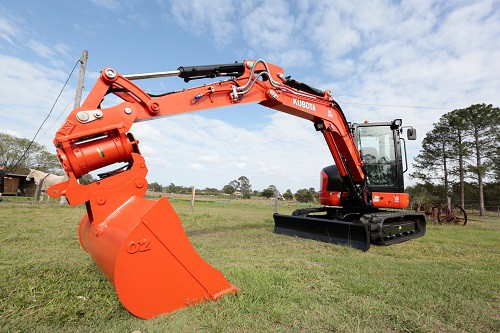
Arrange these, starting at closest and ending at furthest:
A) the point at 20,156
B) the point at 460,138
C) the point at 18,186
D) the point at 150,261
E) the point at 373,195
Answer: the point at 150,261, the point at 373,195, the point at 18,186, the point at 460,138, the point at 20,156

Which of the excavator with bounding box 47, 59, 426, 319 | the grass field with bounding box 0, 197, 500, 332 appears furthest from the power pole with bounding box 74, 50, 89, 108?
the excavator with bounding box 47, 59, 426, 319

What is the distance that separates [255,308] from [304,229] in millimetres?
4382

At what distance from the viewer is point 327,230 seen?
20.0ft

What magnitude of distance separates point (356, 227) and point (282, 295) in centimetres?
331

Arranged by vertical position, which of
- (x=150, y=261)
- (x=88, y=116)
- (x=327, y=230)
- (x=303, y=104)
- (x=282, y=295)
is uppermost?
(x=303, y=104)

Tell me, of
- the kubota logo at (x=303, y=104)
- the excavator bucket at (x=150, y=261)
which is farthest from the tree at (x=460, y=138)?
the excavator bucket at (x=150, y=261)

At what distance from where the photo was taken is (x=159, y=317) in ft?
7.32

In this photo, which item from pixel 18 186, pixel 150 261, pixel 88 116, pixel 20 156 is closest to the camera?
pixel 150 261

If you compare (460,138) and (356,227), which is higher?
(460,138)

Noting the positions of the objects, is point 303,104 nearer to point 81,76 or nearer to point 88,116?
point 88,116

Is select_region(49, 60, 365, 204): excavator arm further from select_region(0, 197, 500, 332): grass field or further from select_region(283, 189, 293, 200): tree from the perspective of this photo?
select_region(283, 189, 293, 200): tree

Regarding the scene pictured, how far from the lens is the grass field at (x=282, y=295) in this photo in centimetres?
220

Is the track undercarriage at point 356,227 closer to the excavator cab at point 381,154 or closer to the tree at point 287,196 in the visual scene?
the excavator cab at point 381,154

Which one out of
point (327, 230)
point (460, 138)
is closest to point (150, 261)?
point (327, 230)
